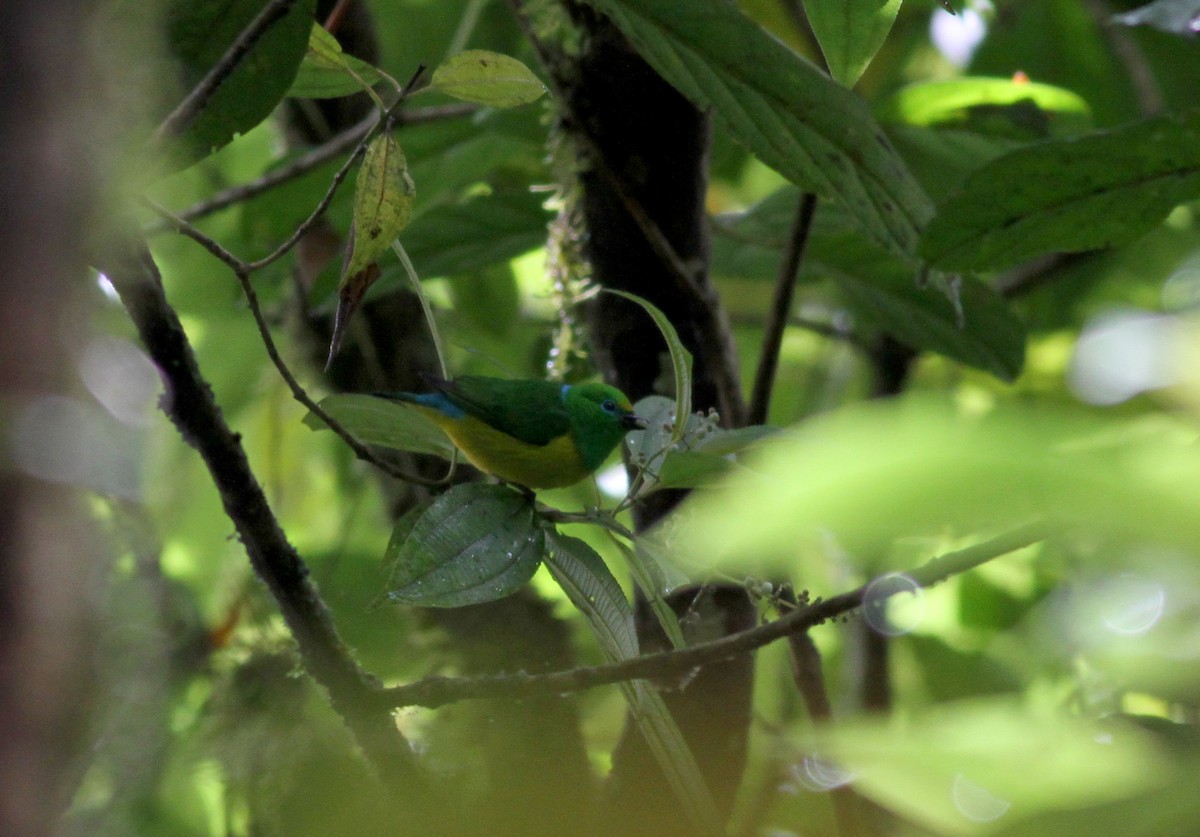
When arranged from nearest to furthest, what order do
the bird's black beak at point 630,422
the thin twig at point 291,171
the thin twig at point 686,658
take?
the thin twig at point 686,658 → the bird's black beak at point 630,422 → the thin twig at point 291,171

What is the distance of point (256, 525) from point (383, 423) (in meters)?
0.22

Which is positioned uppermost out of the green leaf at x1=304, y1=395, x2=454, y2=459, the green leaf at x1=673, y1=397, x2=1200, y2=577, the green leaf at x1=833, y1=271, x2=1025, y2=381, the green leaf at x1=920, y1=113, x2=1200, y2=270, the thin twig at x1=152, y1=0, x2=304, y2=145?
the green leaf at x1=833, y1=271, x2=1025, y2=381

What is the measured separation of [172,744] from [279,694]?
0.24m

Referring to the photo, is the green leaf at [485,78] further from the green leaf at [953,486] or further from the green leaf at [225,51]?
the green leaf at [953,486]

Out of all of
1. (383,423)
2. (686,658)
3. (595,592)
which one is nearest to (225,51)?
(383,423)

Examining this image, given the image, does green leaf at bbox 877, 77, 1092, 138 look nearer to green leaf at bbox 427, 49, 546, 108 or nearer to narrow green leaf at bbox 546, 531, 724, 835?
green leaf at bbox 427, 49, 546, 108

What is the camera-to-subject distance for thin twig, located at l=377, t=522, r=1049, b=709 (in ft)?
2.64

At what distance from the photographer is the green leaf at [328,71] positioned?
43.3 inches

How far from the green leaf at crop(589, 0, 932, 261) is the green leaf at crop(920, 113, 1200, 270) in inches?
4.2

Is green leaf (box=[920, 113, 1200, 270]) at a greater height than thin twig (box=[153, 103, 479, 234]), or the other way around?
thin twig (box=[153, 103, 479, 234])

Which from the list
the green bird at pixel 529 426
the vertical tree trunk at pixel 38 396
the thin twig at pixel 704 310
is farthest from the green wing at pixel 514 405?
the vertical tree trunk at pixel 38 396

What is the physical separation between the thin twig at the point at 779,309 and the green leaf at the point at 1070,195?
0.28 meters

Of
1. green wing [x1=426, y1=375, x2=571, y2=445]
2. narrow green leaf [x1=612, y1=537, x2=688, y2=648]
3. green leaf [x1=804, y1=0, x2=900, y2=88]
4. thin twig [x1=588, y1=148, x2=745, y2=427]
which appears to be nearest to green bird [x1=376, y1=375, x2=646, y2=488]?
green wing [x1=426, y1=375, x2=571, y2=445]

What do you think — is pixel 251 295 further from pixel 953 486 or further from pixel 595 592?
pixel 953 486
